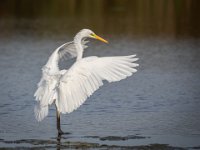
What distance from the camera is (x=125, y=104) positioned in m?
15.5

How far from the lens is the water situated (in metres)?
12.4

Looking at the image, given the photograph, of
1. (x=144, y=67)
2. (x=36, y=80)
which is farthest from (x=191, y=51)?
(x=36, y=80)

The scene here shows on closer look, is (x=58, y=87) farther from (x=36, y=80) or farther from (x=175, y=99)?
(x=36, y=80)

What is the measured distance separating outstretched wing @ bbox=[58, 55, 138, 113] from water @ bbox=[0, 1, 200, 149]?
654 millimetres

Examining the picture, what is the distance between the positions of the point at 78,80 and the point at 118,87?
540 cm

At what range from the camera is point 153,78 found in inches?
742

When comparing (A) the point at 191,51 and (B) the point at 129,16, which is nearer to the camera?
(A) the point at 191,51

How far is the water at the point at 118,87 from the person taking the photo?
1238cm

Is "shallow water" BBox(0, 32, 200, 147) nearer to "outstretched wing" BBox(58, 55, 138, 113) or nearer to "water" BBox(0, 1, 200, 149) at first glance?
"water" BBox(0, 1, 200, 149)

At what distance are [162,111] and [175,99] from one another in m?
1.40

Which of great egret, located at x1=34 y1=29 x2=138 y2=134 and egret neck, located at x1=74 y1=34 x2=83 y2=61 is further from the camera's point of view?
egret neck, located at x1=74 y1=34 x2=83 y2=61

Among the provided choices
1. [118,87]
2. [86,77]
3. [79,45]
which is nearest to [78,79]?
[86,77]

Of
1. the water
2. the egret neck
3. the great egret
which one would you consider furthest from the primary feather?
the water

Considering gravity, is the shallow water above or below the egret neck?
below
